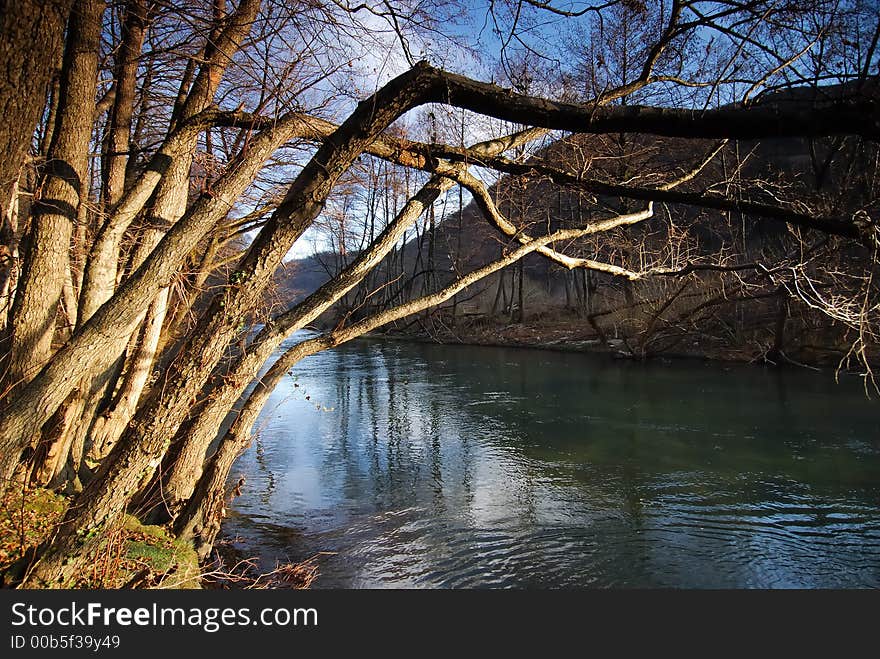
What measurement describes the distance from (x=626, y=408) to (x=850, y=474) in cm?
498

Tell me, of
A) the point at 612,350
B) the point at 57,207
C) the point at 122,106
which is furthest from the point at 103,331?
the point at 612,350

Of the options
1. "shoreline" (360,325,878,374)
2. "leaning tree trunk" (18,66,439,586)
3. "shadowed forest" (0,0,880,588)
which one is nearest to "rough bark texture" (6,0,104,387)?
"shadowed forest" (0,0,880,588)

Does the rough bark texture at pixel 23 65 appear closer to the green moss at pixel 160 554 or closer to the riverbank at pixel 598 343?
the green moss at pixel 160 554

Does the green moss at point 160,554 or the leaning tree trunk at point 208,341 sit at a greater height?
the leaning tree trunk at point 208,341

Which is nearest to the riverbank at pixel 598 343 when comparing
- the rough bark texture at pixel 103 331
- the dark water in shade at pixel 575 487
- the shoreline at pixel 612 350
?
the shoreline at pixel 612 350

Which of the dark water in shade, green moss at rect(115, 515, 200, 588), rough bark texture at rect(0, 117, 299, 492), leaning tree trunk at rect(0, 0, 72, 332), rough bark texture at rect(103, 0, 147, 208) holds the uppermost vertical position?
rough bark texture at rect(103, 0, 147, 208)

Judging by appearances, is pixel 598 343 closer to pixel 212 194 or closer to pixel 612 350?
pixel 612 350

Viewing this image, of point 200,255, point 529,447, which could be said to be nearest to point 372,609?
point 200,255

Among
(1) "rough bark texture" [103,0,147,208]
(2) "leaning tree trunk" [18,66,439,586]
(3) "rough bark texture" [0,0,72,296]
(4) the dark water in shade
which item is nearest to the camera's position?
(3) "rough bark texture" [0,0,72,296]

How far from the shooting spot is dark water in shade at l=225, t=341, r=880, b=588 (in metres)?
5.87

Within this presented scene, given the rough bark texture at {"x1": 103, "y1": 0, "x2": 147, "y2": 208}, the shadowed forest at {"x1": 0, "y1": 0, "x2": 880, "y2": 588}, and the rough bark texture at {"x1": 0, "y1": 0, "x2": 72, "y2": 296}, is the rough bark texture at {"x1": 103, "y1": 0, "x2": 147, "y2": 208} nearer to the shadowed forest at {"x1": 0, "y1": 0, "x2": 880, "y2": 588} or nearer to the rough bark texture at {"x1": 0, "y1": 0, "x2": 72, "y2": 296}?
the shadowed forest at {"x1": 0, "y1": 0, "x2": 880, "y2": 588}

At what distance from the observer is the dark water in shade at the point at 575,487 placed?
587 cm

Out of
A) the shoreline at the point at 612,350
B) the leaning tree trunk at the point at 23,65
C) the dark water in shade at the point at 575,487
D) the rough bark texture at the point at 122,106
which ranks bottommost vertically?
the dark water in shade at the point at 575,487

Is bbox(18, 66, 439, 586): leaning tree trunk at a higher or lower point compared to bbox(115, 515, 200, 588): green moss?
higher
